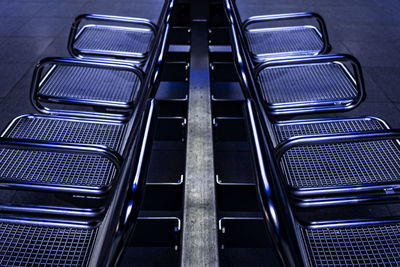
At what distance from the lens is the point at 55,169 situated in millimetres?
1145

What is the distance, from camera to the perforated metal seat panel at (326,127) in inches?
51.2

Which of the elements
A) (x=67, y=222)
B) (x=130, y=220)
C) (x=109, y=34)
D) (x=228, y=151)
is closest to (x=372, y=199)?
(x=130, y=220)

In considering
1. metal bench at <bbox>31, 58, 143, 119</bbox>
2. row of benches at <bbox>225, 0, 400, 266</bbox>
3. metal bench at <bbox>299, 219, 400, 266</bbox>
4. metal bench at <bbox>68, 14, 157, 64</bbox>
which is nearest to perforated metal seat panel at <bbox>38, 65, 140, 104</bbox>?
metal bench at <bbox>31, 58, 143, 119</bbox>

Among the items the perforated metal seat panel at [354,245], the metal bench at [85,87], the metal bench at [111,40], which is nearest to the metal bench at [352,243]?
the perforated metal seat panel at [354,245]

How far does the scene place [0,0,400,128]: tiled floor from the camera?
2.43m

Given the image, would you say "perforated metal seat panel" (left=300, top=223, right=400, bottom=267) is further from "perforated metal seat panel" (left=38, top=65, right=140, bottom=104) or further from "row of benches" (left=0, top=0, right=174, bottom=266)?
"perforated metal seat panel" (left=38, top=65, right=140, bottom=104)

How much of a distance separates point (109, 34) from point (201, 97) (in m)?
0.65

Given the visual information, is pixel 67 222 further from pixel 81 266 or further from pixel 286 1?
pixel 286 1

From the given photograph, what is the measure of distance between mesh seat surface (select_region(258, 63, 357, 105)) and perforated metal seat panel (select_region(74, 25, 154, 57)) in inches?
26.4

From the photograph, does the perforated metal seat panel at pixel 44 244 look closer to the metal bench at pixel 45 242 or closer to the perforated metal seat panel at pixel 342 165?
the metal bench at pixel 45 242

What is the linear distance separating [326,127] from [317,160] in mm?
211

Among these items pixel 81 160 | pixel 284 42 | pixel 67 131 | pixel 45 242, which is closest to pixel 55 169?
pixel 81 160

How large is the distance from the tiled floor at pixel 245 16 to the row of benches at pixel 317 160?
893 millimetres

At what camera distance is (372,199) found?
1.01 m
